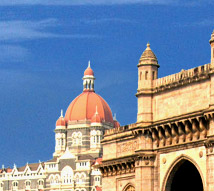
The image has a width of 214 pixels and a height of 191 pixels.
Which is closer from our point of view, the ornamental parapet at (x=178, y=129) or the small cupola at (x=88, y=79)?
the ornamental parapet at (x=178, y=129)

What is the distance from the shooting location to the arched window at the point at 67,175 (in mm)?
178625

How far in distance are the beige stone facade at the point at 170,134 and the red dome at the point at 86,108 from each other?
393 ft

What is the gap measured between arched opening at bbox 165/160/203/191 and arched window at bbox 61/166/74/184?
122 m

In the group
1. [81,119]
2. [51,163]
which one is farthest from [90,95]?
[51,163]

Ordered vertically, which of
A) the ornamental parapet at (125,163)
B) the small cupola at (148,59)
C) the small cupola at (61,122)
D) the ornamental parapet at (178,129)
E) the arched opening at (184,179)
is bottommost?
the arched opening at (184,179)

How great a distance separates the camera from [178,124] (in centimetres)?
5497

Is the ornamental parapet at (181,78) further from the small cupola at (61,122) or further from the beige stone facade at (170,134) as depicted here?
the small cupola at (61,122)

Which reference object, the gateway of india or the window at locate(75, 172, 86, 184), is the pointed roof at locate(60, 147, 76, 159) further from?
the gateway of india

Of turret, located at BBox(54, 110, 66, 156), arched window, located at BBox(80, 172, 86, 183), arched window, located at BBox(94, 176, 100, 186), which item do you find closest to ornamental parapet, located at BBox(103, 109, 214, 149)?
arched window, located at BBox(94, 176, 100, 186)

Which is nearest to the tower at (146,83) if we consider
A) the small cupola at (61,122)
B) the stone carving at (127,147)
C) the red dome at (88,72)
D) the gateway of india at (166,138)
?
the gateway of india at (166,138)

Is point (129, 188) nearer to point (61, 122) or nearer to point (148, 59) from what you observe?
point (148, 59)

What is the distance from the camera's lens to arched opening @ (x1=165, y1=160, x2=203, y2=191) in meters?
56.6

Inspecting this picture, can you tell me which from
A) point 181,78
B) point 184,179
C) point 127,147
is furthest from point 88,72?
point 181,78

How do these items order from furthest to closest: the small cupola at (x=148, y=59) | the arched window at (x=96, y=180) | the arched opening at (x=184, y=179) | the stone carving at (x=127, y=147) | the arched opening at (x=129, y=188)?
the arched window at (x=96, y=180) → the arched opening at (x=129, y=188) → the stone carving at (x=127, y=147) → the small cupola at (x=148, y=59) → the arched opening at (x=184, y=179)
